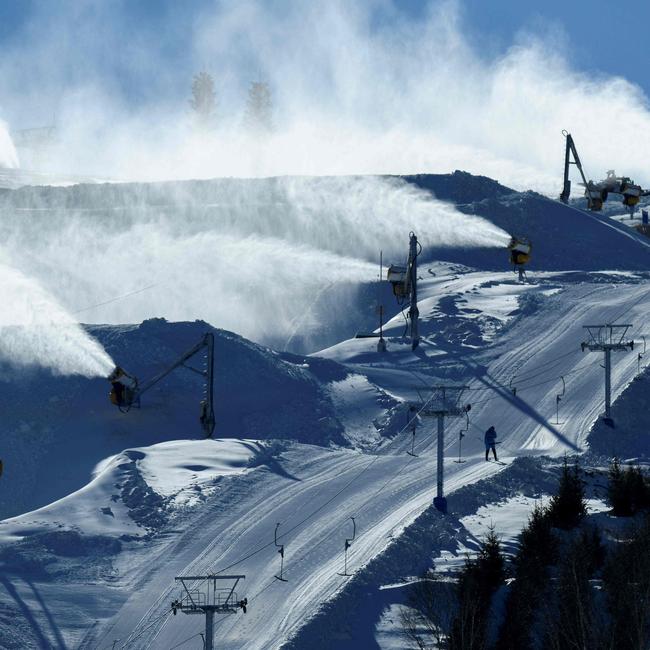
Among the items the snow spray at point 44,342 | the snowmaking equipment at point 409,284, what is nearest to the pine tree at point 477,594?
the snow spray at point 44,342

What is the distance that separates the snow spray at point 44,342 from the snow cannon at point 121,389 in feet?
33.7

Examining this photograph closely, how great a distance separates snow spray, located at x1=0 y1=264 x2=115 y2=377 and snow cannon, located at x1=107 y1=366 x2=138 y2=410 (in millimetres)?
10262

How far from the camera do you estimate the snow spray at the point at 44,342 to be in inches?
2852

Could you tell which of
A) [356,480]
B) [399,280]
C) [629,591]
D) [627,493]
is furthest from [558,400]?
[629,591]

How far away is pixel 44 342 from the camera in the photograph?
74000mm

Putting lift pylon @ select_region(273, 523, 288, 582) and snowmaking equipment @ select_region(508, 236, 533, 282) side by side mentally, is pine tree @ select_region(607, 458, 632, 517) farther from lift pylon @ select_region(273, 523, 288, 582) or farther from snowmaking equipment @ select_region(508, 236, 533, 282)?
snowmaking equipment @ select_region(508, 236, 533, 282)

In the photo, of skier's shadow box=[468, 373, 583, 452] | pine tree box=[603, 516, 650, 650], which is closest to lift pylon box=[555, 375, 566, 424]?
skier's shadow box=[468, 373, 583, 452]

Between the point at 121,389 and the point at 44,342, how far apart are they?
→ 597 inches

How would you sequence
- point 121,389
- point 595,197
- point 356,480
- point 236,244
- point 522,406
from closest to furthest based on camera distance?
point 356,480, point 121,389, point 522,406, point 595,197, point 236,244

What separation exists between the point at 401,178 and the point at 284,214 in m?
9.12

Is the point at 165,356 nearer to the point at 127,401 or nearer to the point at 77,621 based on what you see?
the point at 127,401

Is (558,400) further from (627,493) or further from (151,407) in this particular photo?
(151,407)

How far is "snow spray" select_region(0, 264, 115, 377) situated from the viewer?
238ft

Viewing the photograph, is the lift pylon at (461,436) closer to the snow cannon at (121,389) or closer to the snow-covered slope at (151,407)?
the snow-covered slope at (151,407)
